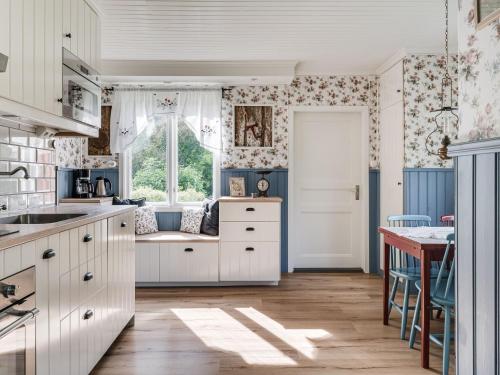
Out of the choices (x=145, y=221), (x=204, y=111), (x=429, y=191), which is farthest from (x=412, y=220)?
(x=145, y=221)

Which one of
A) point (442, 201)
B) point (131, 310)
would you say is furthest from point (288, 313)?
point (442, 201)

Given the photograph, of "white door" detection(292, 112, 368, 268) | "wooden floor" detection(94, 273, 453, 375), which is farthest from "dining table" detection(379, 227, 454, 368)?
"white door" detection(292, 112, 368, 268)

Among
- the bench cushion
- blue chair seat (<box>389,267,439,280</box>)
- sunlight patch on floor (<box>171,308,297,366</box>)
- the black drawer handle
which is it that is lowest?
sunlight patch on floor (<box>171,308,297,366</box>)

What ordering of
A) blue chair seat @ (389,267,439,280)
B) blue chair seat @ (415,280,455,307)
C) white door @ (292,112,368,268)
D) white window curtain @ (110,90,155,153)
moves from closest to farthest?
blue chair seat @ (415,280,455,307) < blue chair seat @ (389,267,439,280) < white window curtain @ (110,90,155,153) < white door @ (292,112,368,268)

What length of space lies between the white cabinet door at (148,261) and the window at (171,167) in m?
0.75

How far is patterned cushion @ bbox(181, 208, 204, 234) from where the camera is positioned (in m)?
4.59

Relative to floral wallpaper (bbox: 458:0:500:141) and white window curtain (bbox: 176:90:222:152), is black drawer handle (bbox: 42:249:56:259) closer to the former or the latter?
floral wallpaper (bbox: 458:0:500:141)

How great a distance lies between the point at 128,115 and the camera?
4746 mm

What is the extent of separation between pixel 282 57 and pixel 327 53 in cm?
46

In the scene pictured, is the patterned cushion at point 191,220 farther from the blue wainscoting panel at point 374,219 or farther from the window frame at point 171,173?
the blue wainscoting panel at point 374,219

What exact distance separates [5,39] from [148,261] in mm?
2863

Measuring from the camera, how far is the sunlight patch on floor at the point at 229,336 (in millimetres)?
2619

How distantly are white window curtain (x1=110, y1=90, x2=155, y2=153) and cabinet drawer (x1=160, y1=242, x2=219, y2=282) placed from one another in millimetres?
1374

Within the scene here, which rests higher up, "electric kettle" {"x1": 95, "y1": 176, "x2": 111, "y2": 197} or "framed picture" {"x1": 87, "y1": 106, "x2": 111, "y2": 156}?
"framed picture" {"x1": 87, "y1": 106, "x2": 111, "y2": 156}
